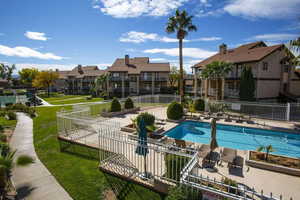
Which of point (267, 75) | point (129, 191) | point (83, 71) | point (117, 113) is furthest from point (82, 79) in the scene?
point (129, 191)

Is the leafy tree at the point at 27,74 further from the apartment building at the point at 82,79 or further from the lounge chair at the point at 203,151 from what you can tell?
the lounge chair at the point at 203,151

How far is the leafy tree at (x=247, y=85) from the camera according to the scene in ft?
68.5

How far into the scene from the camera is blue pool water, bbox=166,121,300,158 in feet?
38.0

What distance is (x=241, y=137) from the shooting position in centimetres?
1326

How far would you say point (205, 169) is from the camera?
710 cm

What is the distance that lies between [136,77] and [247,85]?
80.7 feet

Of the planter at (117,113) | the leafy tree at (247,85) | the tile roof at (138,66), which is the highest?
the tile roof at (138,66)

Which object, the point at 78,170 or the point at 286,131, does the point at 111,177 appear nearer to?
the point at 78,170

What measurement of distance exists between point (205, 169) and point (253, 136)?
871 cm

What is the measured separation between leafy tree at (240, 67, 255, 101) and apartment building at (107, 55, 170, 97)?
18.1 m

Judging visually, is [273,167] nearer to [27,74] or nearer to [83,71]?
[83,71]

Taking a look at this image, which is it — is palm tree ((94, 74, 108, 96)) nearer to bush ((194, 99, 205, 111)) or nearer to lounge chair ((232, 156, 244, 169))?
bush ((194, 99, 205, 111))

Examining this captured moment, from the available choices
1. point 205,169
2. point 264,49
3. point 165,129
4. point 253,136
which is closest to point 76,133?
point 165,129

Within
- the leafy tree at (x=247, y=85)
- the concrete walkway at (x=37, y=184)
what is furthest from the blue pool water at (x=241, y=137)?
the leafy tree at (x=247, y=85)
